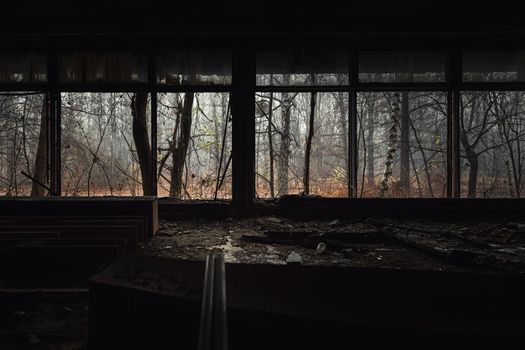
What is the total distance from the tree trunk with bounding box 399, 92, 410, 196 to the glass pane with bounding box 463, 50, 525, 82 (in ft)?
3.28

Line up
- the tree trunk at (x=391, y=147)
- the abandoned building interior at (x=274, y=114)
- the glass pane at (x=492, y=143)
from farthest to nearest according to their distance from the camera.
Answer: the tree trunk at (x=391, y=147), the glass pane at (x=492, y=143), the abandoned building interior at (x=274, y=114)

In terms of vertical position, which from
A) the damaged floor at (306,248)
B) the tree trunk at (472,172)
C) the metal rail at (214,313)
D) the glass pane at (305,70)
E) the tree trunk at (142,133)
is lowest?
the damaged floor at (306,248)

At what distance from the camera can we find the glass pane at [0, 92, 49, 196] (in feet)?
20.8

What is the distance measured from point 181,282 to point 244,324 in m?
0.46

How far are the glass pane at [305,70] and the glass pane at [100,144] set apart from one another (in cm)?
197

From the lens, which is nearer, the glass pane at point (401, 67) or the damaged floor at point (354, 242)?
the damaged floor at point (354, 242)

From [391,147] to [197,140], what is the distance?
3087 mm

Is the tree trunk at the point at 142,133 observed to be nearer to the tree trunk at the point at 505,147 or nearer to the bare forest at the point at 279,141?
the bare forest at the point at 279,141

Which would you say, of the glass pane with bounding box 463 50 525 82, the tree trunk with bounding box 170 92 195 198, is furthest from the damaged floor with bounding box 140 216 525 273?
the glass pane with bounding box 463 50 525 82

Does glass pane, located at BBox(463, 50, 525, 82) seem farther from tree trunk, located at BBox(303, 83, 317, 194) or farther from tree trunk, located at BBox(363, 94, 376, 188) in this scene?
tree trunk, located at BBox(303, 83, 317, 194)

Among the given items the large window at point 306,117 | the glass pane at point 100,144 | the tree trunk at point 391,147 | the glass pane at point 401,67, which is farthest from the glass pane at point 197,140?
the tree trunk at point 391,147

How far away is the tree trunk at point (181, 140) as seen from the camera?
6422mm

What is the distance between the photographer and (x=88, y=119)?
642 cm

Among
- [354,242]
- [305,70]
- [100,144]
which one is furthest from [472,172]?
[100,144]
